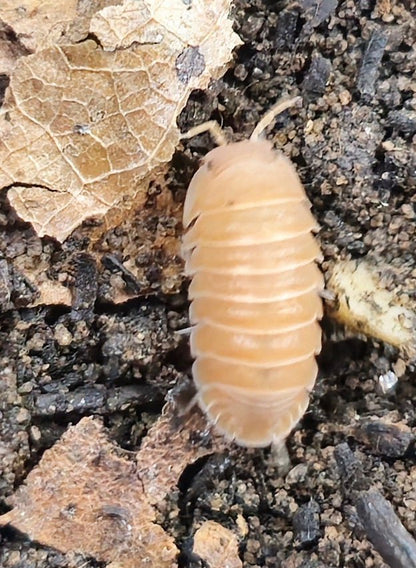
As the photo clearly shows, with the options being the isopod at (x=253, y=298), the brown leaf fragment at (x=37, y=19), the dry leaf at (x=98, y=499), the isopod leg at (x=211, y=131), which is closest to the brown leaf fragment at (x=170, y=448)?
the dry leaf at (x=98, y=499)

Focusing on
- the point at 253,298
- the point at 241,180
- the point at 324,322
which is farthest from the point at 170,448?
the point at 241,180

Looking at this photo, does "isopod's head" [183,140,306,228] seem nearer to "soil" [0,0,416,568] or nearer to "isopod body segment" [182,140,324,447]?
"isopod body segment" [182,140,324,447]

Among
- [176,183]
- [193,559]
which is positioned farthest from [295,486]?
[176,183]

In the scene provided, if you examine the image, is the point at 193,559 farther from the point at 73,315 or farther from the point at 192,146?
the point at 192,146

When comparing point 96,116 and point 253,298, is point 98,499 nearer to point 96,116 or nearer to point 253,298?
point 253,298

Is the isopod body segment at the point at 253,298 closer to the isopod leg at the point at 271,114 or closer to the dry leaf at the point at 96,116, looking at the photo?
the isopod leg at the point at 271,114

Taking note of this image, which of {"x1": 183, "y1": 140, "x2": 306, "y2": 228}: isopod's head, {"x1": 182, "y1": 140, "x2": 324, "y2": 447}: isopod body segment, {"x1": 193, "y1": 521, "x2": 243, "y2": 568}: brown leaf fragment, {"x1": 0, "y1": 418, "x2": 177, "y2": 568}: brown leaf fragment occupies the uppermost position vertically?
{"x1": 183, "y1": 140, "x2": 306, "y2": 228}: isopod's head

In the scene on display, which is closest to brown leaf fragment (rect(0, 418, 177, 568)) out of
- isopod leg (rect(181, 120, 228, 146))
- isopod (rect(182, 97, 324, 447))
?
isopod (rect(182, 97, 324, 447))

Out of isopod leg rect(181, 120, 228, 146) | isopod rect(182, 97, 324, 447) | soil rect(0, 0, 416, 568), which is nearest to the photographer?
isopod rect(182, 97, 324, 447)
